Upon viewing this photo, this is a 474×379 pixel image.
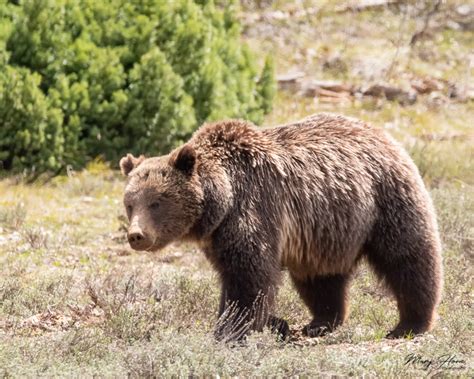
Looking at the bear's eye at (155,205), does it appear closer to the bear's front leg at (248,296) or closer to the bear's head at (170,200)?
the bear's head at (170,200)

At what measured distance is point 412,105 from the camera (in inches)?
741

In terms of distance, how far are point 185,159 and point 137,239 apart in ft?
2.22

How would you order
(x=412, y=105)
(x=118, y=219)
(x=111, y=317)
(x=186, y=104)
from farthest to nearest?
(x=412, y=105), (x=186, y=104), (x=118, y=219), (x=111, y=317)

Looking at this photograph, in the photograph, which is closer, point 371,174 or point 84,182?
point 371,174

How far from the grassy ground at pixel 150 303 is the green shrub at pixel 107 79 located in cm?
56

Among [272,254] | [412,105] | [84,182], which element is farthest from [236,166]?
[412,105]

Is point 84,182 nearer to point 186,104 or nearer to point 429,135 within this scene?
point 186,104

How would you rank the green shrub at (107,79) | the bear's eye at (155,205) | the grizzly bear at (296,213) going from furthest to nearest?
the green shrub at (107,79)
the bear's eye at (155,205)
the grizzly bear at (296,213)

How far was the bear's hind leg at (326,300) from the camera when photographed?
742 centimetres

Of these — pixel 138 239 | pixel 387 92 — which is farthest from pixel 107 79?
A: pixel 138 239

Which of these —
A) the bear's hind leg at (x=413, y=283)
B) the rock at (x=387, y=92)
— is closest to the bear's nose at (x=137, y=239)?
the bear's hind leg at (x=413, y=283)

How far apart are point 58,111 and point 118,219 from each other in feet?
8.13

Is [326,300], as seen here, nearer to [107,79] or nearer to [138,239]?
[138,239]

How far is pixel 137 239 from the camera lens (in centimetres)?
644
